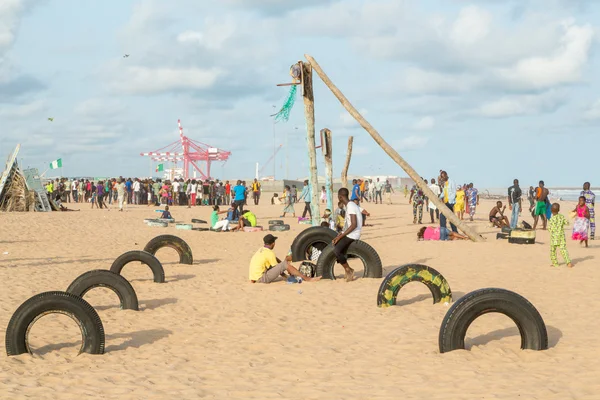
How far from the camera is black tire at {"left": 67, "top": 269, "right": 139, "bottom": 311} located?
33.5 ft

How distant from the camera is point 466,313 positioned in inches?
291

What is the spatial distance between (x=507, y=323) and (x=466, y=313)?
6.37ft

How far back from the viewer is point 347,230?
12.0 metres

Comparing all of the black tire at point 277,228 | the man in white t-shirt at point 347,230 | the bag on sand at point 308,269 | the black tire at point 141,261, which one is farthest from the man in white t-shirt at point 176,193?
the man in white t-shirt at point 347,230

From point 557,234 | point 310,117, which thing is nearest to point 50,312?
point 557,234

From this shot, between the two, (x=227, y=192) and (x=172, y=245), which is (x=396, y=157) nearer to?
(x=172, y=245)

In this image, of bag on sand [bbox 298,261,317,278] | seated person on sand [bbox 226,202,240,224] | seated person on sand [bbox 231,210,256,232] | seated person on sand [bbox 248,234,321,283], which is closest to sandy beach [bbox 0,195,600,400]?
seated person on sand [bbox 248,234,321,283]

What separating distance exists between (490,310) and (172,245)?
31.9ft

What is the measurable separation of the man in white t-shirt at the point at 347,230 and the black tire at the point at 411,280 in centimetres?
185

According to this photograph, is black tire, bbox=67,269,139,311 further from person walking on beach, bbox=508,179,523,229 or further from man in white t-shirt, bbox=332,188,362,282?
person walking on beach, bbox=508,179,523,229

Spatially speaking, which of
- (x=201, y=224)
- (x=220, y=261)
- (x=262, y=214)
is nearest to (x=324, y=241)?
(x=220, y=261)

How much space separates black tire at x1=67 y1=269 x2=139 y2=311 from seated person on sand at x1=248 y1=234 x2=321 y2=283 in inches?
118

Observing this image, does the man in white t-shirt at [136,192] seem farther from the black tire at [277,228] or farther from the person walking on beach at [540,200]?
the person walking on beach at [540,200]

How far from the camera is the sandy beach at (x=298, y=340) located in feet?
20.8
